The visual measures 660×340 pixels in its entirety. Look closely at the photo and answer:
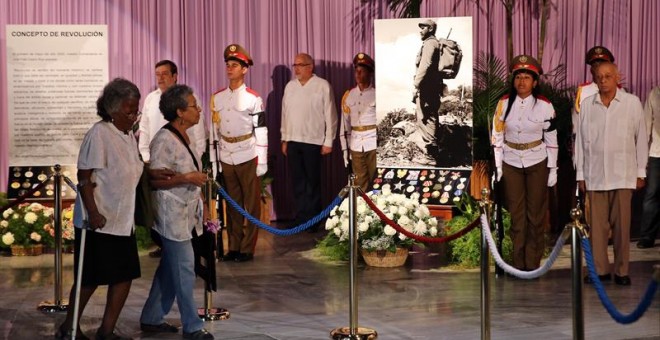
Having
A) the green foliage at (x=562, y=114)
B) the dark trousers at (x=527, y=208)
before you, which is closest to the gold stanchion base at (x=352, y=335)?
the dark trousers at (x=527, y=208)

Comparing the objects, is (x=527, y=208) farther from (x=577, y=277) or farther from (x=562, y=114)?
(x=577, y=277)

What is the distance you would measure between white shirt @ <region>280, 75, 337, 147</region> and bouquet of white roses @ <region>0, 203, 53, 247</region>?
2709 millimetres

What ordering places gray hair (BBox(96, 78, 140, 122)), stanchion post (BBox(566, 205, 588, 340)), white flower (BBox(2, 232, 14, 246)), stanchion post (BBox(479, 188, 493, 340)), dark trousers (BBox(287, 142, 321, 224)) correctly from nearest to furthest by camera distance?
stanchion post (BBox(566, 205, 588, 340)) < stanchion post (BBox(479, 188, 493, 340)) < gray hair (BBox(96, 78, 140, 122)) < white flower (BBox(2, 232, 14, 246)) < dark trousers (BBox(287, 142, 321, 224))

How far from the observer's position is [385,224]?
9852 millimetres

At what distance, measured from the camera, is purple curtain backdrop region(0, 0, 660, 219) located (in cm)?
1312

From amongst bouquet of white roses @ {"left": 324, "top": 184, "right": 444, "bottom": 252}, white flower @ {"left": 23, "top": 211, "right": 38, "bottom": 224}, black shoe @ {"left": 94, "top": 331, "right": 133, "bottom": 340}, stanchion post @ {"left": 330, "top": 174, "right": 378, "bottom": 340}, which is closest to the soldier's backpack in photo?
bouquet of white roses @ {"left": 324, "top": 184, "right": 444, "bottom": 252}

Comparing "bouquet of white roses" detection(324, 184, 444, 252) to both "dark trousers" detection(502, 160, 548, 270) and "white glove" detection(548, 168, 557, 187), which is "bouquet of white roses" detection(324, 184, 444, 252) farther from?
"white glove" detection(548, 168, 557, 187)

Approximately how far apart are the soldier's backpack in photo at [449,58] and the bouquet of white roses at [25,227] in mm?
3799

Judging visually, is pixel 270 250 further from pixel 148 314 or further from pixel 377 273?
pixel 148 314

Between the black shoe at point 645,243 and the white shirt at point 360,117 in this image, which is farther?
the white shirt at point 360,117

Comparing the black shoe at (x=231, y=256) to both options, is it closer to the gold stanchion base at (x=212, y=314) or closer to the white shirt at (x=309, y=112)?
the white shirt at (x=309, y=112)

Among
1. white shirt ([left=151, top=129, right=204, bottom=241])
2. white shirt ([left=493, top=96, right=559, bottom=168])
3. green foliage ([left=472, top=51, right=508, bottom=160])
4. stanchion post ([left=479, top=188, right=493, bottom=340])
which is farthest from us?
green foliage ([left=472, top=51, right=508, bottom=160])

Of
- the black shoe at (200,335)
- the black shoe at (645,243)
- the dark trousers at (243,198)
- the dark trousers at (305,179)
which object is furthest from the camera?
the dark trousers at (305,179)

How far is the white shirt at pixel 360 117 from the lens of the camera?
12.1 meters
